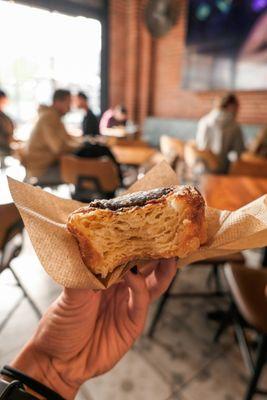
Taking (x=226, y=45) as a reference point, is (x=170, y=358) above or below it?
below

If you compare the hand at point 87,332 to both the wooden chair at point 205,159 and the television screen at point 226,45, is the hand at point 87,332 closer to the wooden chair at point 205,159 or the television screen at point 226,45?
the wooden chair at point 205,159

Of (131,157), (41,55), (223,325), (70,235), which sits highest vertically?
(41,55)

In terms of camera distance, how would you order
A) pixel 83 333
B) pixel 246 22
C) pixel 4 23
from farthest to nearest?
pixel 4 23 < pixel 246 22 < pixel 83 333

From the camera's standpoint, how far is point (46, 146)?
3400mm

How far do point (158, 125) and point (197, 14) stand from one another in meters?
2.25

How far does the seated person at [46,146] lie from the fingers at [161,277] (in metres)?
2.79

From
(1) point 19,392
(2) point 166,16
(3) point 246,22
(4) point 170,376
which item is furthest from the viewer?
(2) point 166,16

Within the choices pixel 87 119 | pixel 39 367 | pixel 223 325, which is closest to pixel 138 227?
pixel 39 367

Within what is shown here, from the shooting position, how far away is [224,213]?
0.67 metres

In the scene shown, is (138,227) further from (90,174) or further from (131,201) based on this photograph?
(90,174)

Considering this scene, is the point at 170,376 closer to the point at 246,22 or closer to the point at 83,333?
the point at 83,333

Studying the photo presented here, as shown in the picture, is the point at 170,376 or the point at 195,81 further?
the point at 195,81

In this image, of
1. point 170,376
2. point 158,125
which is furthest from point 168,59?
point 170,376

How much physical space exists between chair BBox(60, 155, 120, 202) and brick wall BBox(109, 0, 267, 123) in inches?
164
